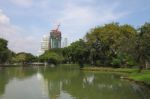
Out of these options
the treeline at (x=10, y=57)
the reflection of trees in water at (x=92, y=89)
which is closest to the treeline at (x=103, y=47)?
the treeline at (x=10, y=57)

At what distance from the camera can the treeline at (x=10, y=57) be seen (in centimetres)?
9717

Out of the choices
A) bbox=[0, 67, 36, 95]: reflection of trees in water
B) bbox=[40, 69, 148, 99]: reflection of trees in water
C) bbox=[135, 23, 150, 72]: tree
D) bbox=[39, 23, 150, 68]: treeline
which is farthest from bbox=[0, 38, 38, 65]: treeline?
bbox=[40, 69, 148, 99]: reflection of trees in water

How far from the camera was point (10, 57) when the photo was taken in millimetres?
117438

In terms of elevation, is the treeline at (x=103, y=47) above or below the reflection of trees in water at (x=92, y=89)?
above

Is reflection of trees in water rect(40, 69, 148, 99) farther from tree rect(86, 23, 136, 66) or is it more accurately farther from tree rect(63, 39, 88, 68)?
tree rect(63, 39, 88, 68)

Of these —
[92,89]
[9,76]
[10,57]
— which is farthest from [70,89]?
[10,57]

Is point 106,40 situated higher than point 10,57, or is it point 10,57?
point 106,40

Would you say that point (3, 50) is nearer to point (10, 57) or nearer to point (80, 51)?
point (10, 57)

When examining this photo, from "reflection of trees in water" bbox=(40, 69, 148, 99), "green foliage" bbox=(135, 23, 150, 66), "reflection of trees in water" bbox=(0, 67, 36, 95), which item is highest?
"green foliage" bbox=(135, 23, 150, 66)

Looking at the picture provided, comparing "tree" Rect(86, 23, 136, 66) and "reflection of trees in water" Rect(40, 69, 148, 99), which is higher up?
"tree" Rect(86, 23, 136, 66)

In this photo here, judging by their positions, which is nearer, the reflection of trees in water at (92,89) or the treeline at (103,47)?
the reflection of trees in water at (92,89)

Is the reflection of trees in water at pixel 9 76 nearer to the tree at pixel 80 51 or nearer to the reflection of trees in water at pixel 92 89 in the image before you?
the reflection of trees in water at pixel 92 89

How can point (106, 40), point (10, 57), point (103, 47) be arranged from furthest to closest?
point (10, 57) → point (103, 47) → point (106, 40)

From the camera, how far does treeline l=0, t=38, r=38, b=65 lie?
97169 millimetres
